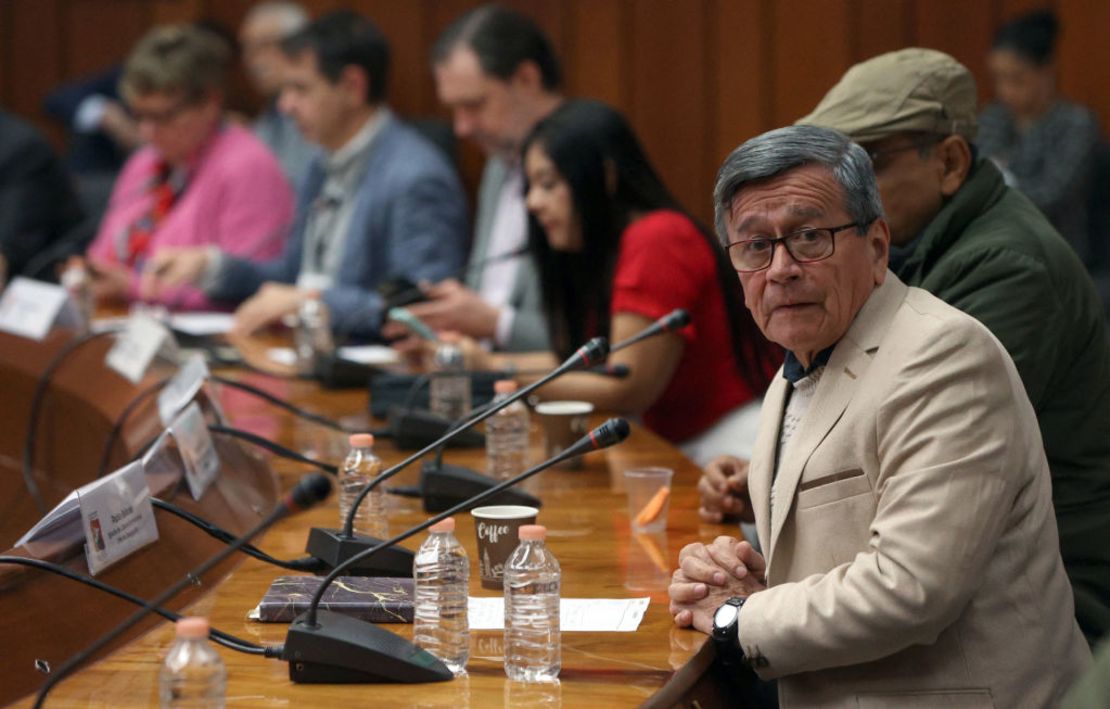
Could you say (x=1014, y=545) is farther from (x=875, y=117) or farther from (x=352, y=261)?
(x=352, y=261)

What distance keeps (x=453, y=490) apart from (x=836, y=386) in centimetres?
75

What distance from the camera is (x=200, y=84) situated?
15.4ft

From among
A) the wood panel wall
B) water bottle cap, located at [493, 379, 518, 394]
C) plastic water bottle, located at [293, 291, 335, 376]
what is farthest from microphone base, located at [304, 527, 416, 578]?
the wood panel wall

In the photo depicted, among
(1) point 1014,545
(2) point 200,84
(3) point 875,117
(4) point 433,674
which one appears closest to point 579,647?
(4) point 433,674

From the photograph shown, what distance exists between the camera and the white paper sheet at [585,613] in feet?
5.23

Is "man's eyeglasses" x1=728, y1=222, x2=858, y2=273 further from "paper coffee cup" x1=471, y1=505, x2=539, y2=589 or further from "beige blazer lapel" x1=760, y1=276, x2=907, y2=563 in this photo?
"paper coffee cup" x1=471, y1=505, x2=539, y2=589

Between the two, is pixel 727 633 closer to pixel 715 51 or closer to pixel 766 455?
pixel 766 455

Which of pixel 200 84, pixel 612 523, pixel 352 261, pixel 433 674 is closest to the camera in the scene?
pixel 433 674

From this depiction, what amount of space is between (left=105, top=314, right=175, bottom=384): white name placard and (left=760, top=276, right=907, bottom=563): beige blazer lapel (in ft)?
6.02

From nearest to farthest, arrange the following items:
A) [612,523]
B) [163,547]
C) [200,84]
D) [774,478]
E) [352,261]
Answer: [774,478]
[163,547]
[612,523]
[352,261]
[200,84]

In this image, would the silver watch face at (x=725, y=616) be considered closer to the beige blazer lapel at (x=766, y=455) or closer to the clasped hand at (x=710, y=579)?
the clasped hand at (x=710, y=579)

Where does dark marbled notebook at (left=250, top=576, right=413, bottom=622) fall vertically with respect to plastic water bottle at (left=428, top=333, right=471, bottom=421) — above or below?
above

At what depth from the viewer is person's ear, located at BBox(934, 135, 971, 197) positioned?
2037 mm

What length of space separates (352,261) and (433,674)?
300cm
